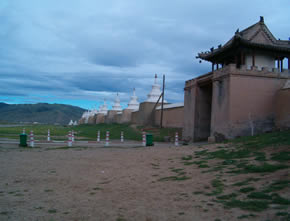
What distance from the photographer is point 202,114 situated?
18469 millimetres

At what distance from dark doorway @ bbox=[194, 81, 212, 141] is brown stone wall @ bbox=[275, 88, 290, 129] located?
4715 millimetres

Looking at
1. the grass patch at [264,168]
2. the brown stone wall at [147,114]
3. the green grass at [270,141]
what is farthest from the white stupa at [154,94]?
the grass patch at [264,168]

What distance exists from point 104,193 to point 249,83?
479 inches

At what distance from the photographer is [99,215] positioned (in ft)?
12.4

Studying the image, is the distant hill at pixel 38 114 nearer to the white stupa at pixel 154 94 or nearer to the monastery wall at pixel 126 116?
the monastery wall at pixel 126 116

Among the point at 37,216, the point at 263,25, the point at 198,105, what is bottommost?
the point at 37,216

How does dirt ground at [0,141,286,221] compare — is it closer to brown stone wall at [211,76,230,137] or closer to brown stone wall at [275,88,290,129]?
brown stone wall at [211,76,230,137]

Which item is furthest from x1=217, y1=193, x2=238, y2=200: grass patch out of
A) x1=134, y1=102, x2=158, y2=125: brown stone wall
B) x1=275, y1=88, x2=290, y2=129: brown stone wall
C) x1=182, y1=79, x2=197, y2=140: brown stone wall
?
x1=134, y1=102, x2=158, y2=125: brown stone wall

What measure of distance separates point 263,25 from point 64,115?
15521cm

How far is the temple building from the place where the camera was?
47.3 ft

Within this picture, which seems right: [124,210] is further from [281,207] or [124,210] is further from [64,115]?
[64,115]

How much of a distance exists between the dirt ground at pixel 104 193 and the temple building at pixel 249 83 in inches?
302

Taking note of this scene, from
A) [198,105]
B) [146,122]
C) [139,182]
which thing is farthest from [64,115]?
[139,182]

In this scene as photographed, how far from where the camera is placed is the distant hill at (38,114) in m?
149
